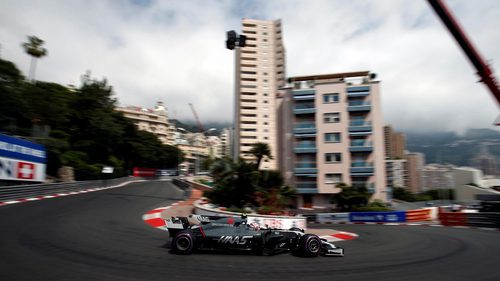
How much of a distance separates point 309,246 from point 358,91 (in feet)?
134

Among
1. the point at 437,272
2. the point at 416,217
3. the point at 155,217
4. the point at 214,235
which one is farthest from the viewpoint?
the point at 416,217

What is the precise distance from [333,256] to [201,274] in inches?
174

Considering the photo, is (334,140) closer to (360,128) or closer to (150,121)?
(360,128)

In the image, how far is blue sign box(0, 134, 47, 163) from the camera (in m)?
20.1

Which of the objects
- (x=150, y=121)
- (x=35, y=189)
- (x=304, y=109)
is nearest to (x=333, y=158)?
(x=304, y=109)

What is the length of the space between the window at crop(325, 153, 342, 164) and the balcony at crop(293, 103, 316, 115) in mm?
6852

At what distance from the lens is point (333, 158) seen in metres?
46.2

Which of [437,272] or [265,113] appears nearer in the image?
[437,272]

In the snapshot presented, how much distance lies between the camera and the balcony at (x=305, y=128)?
4716 cm

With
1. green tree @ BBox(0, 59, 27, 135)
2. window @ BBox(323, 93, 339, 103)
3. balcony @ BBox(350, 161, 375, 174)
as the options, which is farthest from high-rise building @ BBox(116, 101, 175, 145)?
balcony @ BBox(350, 161, 375, 174)

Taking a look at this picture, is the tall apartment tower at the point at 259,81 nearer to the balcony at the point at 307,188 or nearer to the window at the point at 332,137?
the window at the point at 332,137

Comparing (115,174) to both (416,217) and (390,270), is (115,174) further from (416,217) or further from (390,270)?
(390,270)

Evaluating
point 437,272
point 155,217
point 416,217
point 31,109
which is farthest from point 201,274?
point 31,109

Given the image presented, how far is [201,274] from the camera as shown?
711 centimetres
